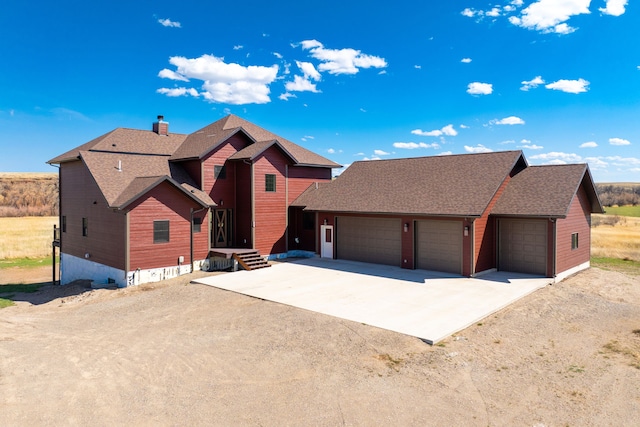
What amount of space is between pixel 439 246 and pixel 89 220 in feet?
54.7

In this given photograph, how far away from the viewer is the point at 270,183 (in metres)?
23.1

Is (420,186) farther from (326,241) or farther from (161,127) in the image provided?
(161,127)

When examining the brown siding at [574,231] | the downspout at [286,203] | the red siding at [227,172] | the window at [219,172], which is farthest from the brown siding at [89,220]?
the brown siding at [574,231]

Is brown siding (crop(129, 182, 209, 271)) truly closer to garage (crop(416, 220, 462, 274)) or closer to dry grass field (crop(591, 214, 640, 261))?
garage (crop(416, 220, 462, 274))

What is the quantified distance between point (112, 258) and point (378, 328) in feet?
43.2

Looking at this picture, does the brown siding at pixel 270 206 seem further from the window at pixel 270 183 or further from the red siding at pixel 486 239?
the red siding at pixel 486 239

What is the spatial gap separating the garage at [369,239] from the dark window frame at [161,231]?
334 inches

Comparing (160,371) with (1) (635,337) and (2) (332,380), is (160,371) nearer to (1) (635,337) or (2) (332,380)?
(2) (332,380)

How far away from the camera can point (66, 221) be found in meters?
24.2

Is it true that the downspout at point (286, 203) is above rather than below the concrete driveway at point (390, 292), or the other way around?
above

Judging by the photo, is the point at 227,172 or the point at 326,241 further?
the point at 326,241

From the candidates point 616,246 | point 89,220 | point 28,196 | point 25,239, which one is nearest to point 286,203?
point 89,220

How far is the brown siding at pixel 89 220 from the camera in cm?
1861

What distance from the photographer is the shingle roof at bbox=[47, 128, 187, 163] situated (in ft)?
76.3
